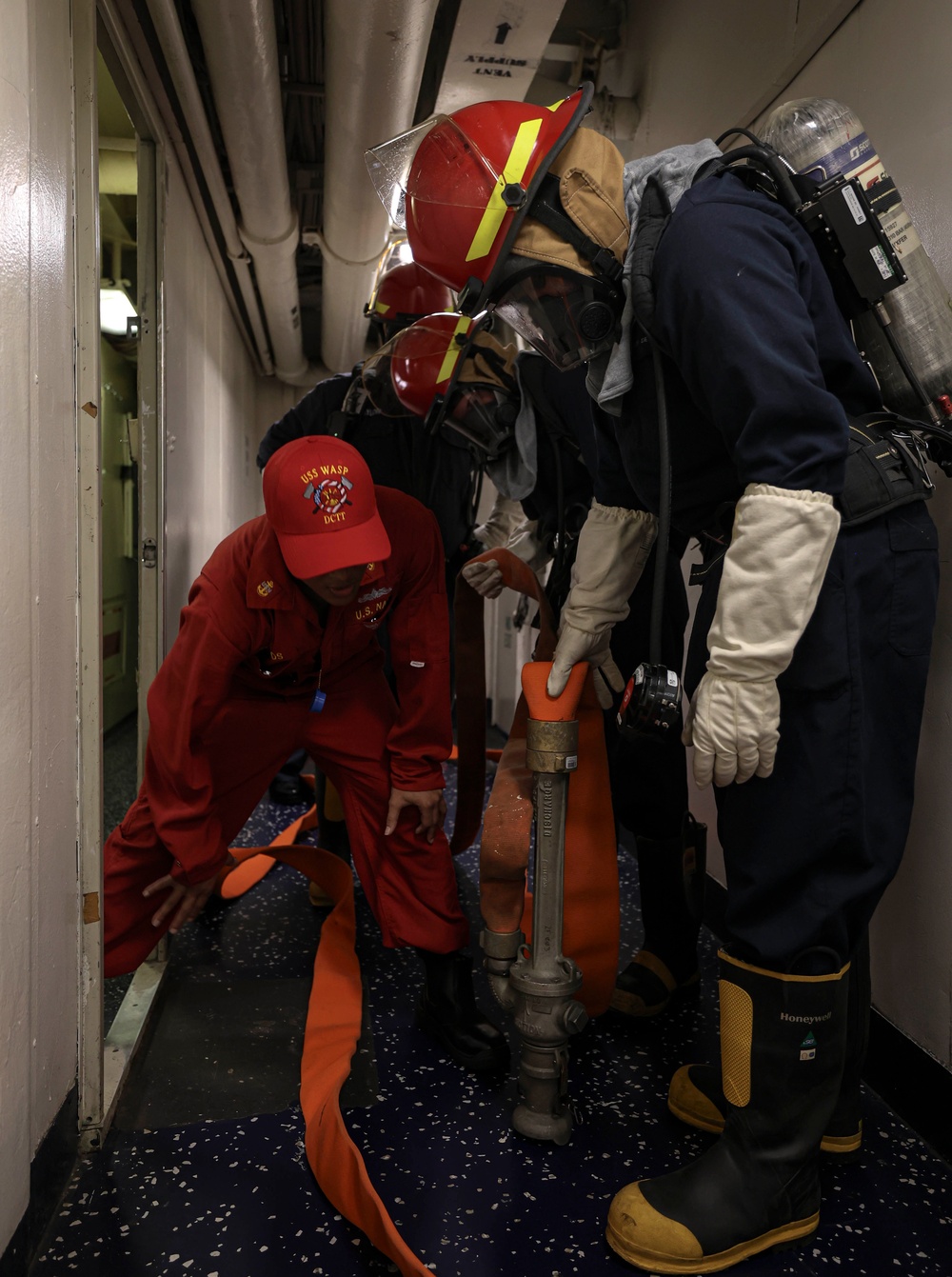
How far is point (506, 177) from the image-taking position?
1219 mm

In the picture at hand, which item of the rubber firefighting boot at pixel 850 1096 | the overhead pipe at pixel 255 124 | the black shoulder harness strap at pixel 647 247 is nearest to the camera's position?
the black shoulder harness strap at pixel 647 247

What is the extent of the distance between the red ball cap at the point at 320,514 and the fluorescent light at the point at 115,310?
3501mm

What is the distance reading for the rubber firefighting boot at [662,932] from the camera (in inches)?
71.9

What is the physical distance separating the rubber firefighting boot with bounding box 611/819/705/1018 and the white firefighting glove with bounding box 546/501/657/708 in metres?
0.41

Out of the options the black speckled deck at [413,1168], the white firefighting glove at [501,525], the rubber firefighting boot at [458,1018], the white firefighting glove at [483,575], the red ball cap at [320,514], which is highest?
the white firefighting glove at [501,525]

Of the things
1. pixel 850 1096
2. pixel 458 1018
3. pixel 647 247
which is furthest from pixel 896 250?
pixel 458 1018

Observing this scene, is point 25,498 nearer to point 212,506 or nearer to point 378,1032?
point 378,1032

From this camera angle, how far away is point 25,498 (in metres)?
1.10

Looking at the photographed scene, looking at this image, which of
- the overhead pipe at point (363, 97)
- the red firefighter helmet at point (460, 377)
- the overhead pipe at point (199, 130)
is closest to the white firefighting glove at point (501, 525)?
the red firefighter helmet at point (460, 377)

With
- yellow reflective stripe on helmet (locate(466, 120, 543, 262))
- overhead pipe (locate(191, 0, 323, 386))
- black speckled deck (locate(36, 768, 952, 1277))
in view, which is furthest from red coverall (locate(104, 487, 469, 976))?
overhead pipe (locate(191, 0, 323, 386))

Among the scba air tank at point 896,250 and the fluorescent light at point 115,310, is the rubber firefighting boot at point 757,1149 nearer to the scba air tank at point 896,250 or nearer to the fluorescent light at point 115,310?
the scba air tank at point 896,250

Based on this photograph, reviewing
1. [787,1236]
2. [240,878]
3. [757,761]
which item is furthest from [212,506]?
[787,1236]

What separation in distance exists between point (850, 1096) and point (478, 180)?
1.54 meters

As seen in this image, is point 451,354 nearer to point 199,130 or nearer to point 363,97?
point 363,97
